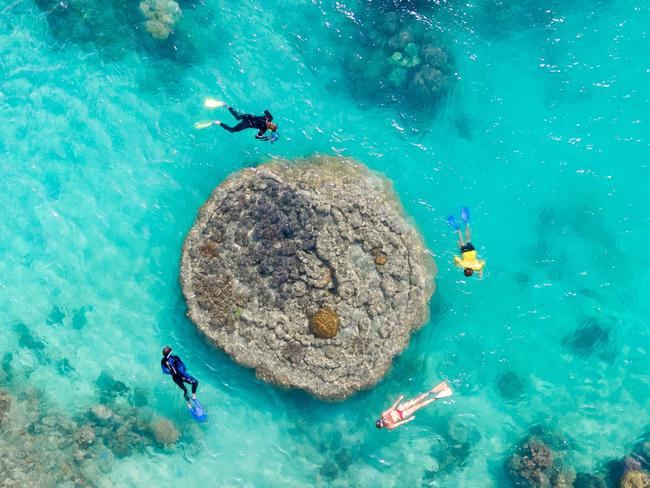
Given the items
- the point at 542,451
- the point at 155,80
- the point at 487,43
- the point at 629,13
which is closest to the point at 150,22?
the point at 155,80

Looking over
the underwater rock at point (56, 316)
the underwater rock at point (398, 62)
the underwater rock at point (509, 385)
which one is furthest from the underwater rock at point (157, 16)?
the underwater rock at point (509, 385)

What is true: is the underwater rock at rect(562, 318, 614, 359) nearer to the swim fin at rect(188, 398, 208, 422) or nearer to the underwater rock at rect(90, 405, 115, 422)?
the swim fin at rect(188, 398, 208, 422)

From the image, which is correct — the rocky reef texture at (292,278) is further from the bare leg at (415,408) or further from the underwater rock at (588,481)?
the underwater rock at (588,481)

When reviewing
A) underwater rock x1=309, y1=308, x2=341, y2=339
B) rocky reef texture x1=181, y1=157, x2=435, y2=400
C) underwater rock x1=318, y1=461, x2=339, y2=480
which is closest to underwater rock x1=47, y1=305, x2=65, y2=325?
rocky reef texture x1=181, y1=157, x2=435, y2=400

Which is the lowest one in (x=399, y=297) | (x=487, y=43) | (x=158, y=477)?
(x=158, y=477)

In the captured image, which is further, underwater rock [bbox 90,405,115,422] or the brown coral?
underwater rock [bbox 90,405,115,422]

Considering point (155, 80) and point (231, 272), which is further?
point (155, 80)

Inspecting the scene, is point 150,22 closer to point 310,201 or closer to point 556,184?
point 310,201
